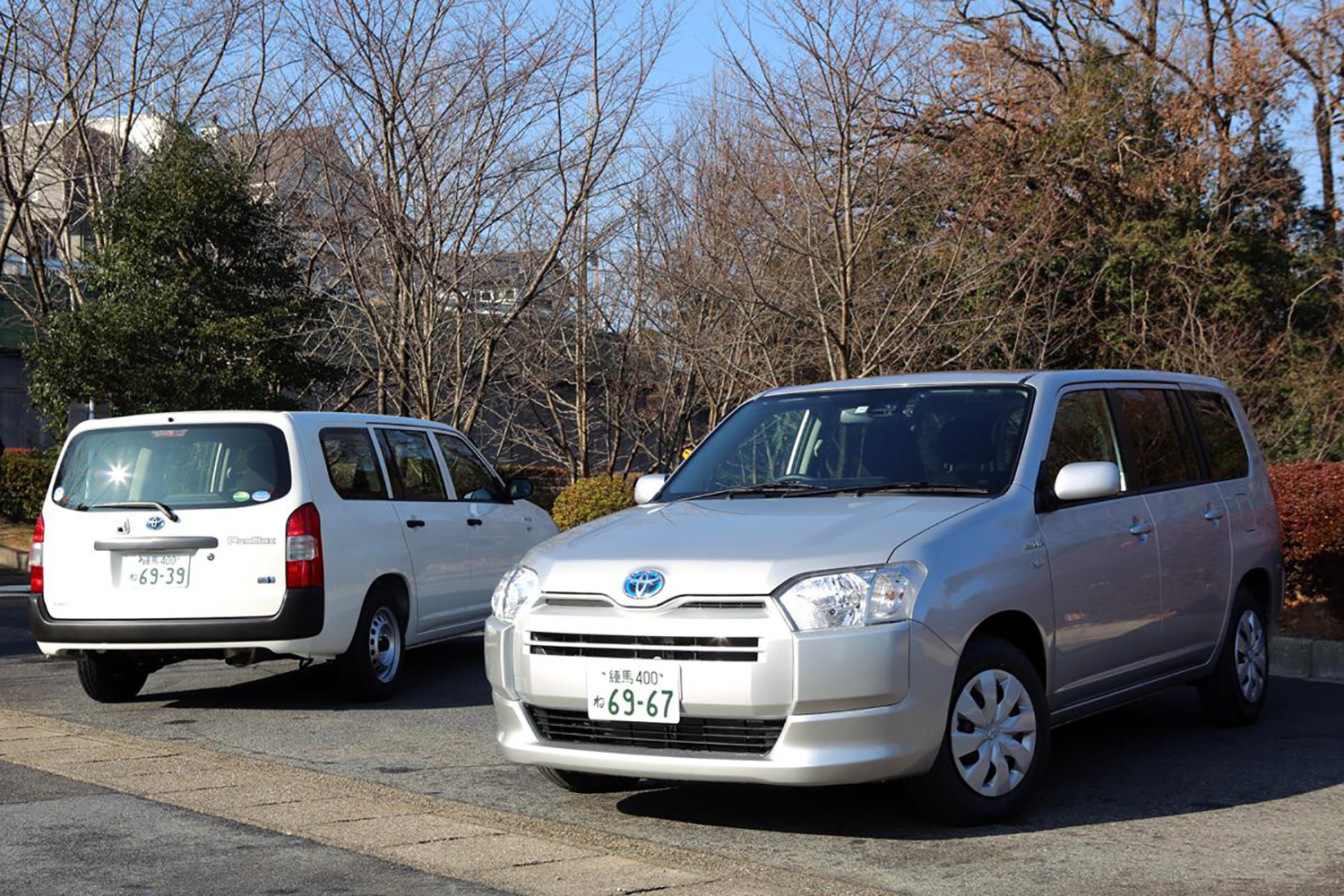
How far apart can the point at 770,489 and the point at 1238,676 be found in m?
2.81

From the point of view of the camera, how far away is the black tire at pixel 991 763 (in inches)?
220

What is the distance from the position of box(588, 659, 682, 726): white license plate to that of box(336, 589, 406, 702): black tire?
3653 millimetres

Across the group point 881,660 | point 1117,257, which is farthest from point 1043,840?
point 1117,257

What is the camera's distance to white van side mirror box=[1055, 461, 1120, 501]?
20.4 feet

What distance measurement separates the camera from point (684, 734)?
18.1 feet

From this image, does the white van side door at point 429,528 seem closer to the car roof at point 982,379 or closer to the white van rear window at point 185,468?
the white van rear window at point 185,468

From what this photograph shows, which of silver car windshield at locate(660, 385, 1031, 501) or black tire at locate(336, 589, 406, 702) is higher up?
silver car windshield at locate(660, 385, 1031, 501)

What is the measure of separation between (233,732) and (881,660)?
13.7 ft

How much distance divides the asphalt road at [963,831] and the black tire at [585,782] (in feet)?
0.18

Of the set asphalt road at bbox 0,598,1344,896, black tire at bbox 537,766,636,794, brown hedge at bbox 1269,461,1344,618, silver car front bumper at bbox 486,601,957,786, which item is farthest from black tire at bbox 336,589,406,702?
brown hedge at bbox 1269,461,1344,618

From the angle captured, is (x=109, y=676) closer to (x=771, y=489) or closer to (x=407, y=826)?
(x=407, y=826)

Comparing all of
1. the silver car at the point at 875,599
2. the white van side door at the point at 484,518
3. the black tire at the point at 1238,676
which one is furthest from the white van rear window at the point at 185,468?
the black tire at the point at 1238,676

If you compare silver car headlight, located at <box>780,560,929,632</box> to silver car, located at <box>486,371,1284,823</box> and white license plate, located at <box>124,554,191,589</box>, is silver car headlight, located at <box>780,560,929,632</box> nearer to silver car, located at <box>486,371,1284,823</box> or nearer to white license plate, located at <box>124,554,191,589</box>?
silver car, located at <box>486,371,1284,823</box>

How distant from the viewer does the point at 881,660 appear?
5316 mm
